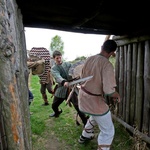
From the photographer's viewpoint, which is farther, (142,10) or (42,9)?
(142,10)

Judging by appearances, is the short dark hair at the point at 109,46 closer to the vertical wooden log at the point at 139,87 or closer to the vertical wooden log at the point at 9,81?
the vertical wooden log at the point at 139,87

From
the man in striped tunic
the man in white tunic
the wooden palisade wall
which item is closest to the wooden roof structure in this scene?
the wooden palisade wall

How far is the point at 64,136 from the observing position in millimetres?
4039

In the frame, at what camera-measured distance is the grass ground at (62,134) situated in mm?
3633

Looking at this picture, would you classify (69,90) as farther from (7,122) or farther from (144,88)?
(7,122)

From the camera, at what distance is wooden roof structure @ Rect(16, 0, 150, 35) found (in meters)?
2.34

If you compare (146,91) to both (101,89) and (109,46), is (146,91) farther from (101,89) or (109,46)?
(109,46)

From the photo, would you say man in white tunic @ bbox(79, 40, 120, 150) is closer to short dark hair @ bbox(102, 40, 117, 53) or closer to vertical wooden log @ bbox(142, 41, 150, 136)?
short dark hair @ bbox(102, 40, 117, 53)

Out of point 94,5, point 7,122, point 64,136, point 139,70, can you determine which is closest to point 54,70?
point 64,136

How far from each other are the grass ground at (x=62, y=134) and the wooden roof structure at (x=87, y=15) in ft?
7.16

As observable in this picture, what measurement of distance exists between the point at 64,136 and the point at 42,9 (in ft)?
9.02

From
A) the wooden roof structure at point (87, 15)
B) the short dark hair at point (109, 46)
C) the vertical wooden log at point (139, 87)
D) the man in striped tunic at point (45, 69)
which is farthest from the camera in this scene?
the man in striped tunic at point (45, 69)

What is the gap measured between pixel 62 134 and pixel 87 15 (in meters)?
2.72

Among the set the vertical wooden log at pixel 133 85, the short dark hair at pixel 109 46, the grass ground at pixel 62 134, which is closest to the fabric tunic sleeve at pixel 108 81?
the short dark hair at pixel 109 46
